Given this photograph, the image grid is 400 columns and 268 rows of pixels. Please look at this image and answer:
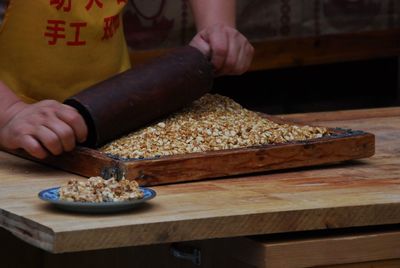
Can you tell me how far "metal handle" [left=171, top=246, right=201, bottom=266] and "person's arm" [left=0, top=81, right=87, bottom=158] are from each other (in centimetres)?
40

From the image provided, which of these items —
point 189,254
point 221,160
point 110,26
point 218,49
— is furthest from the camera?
point 110,26

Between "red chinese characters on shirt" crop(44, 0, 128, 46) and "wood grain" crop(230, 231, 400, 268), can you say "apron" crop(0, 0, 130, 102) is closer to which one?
"red chinese characters on shirt" crop(44, 0, 128, 46)

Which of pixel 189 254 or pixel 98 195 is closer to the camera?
pixel 98 195

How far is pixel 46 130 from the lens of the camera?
2.66m

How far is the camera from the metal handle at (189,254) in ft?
7.95

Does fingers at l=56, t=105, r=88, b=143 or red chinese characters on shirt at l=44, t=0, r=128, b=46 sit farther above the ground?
red chinese characters on shirt at l=44, t=0, r=128, b=46

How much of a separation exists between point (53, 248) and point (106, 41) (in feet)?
4.60

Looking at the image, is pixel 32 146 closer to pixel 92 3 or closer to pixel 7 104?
pixel 7 104

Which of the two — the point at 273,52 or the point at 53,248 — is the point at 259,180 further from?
the point at 273,52

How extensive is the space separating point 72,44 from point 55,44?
0.19ft

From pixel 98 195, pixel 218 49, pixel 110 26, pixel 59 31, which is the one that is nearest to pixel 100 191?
pixel 98 195

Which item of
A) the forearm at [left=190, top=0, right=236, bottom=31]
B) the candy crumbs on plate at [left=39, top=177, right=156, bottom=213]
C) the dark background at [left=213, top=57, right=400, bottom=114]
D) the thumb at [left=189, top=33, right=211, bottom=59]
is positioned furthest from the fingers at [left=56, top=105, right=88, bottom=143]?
the dark background at [left=213, top=57, right=400, bottom=114]

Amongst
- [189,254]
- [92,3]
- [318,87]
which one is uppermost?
[92,3]

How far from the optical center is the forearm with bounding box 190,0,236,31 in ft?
11.5
